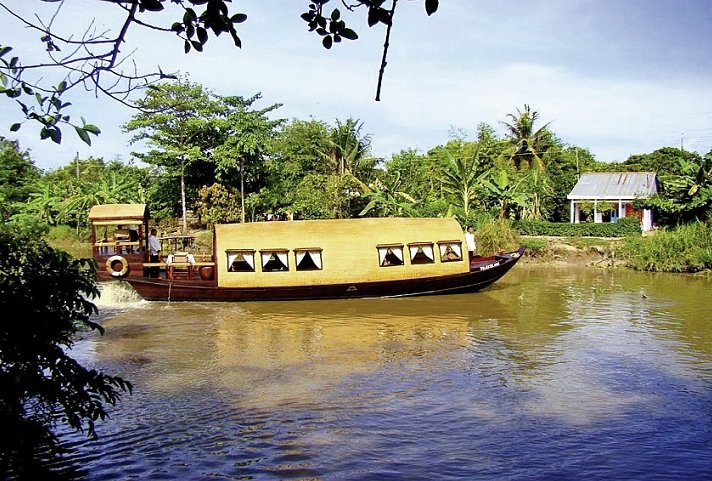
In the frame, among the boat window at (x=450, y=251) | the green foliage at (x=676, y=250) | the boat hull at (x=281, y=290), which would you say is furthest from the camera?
the green foliage at (x=676, y=250)

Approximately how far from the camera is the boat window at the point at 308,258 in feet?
56.0

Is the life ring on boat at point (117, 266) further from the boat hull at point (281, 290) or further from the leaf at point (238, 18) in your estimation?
the leaf at point (238, 18)

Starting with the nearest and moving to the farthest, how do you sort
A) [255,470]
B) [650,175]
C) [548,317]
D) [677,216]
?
[255,470], [548,317], [677,216], [650,175]

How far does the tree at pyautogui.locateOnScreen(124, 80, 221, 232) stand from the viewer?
29.0m

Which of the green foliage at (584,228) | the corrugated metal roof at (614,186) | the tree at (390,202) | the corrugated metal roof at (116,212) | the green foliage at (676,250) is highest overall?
the corrugated metal roof at (614,186)

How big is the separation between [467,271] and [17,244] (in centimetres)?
1380

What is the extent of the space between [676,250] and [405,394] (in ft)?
60.3

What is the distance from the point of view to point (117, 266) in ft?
57.3

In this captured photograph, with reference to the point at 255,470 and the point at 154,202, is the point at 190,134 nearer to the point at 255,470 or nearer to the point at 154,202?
the point at 154,202

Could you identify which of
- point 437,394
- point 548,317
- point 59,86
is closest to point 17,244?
A: point 59,86

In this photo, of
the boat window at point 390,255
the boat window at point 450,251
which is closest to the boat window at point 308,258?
the boat window at point 390,255

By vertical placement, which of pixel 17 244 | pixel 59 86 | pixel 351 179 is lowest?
pixel 17 244

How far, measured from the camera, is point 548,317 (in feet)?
51.2

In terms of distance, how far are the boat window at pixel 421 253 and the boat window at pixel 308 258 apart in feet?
7.85
